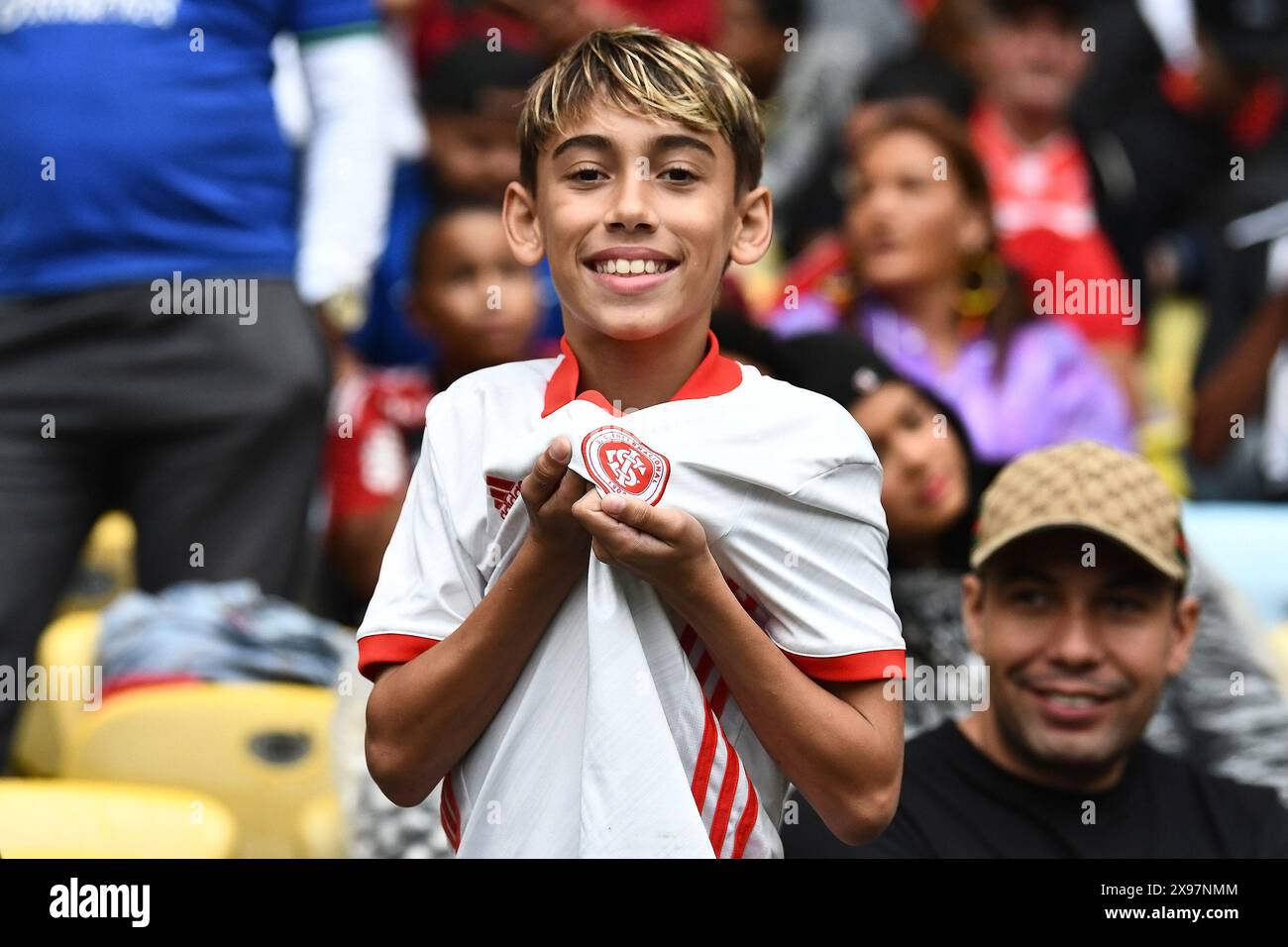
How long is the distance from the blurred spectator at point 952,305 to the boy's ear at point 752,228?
2.48m

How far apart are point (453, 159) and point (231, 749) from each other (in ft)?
7.52

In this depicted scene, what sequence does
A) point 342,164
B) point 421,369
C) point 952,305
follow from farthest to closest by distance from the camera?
point 421,369
point 952,305
point 342,164

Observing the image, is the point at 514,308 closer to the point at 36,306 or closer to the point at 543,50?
the point at 543,50

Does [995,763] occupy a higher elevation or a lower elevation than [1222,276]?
lower

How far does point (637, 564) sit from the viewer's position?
6.46ft

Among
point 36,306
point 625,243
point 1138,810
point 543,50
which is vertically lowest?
point 1138,810

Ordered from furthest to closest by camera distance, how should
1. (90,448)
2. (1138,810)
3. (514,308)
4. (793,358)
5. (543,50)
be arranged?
(543,50) < (514,308) < (793,358) < (90,448) < (1138,810)

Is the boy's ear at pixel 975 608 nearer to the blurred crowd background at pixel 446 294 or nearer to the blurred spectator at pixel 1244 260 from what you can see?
the blurred crowd background at pixel 446 294

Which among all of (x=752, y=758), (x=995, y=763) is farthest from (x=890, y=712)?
(x=995, y=763)

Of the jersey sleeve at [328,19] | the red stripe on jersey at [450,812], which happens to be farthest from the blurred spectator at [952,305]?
the red stripe on jersey at [450,812]

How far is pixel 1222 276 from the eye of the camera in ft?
18.7

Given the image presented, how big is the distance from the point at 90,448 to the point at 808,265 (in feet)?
7.28

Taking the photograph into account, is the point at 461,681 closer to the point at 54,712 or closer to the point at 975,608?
the point at 975,608

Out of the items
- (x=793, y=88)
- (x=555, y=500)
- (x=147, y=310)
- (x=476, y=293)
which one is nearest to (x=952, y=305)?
(x=476, y=293)
